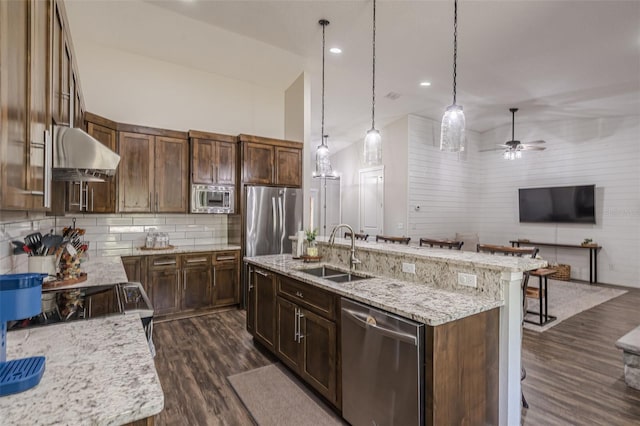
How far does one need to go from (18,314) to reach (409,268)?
85.8 inches

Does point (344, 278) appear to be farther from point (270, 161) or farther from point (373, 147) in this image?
point (270, 161)

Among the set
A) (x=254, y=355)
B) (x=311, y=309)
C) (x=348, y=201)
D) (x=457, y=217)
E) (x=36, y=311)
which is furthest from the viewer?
(x=348, y=201)

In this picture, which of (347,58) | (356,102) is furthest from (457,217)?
(347,58)

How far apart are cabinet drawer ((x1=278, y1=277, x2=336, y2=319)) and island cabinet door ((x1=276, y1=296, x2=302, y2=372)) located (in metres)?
0.08

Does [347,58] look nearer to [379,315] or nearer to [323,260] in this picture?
[323,260]

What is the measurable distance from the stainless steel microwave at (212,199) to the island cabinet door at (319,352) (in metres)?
2.65

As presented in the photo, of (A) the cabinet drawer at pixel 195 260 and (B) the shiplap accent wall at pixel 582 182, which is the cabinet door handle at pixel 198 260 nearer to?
(A) the cabinet drawer at pixel 195 260

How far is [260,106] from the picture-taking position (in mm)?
5438

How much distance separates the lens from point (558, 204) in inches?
273

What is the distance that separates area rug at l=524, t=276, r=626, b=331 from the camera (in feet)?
14.3

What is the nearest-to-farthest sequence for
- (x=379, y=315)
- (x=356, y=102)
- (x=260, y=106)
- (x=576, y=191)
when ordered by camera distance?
(x=379, y=315) < (x=260, y=106) < (x=356, y=102) < (x=576, y=191)

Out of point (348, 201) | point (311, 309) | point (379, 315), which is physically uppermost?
point (348, 201)

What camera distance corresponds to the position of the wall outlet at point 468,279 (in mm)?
2022

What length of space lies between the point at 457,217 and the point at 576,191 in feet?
7.89
